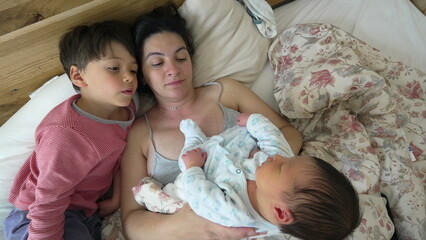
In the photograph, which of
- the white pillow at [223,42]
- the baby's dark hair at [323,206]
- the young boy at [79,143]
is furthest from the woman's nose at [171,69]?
the baby's dark hair at [323,206]

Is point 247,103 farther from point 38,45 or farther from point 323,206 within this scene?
point 38,45

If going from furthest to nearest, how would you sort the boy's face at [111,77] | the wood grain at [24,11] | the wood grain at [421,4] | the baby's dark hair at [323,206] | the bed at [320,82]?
the wood grain at [421,4] → the wood grain at [24,11] → the bed at [320,82] → the boy's face at [111,77] → the baby's dark hair at [323,206]

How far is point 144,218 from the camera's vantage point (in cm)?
132

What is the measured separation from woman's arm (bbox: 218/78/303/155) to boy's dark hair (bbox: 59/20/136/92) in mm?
510

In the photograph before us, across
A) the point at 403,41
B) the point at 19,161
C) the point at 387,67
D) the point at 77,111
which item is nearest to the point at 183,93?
the point at 77,111

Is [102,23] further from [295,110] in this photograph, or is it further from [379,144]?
[379,144]

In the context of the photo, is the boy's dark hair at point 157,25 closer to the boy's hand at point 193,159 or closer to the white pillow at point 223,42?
the white pillow at point 223,42

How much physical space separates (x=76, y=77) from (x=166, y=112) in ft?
1.54

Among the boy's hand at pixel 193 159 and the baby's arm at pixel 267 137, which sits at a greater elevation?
the baby's arm at pixel 267 137

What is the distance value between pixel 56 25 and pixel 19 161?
0.64m

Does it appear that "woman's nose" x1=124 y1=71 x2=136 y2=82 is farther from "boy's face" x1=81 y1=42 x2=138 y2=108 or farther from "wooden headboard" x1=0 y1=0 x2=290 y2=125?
"wooden headboard" x1=0 y1=0 x2=290 y2=125

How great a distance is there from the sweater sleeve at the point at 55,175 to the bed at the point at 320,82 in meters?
0.30

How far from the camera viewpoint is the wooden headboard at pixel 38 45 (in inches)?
50.9

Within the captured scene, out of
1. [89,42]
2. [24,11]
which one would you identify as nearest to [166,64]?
[89,42]
